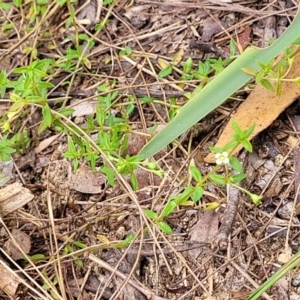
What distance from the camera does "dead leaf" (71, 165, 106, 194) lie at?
1.96 m

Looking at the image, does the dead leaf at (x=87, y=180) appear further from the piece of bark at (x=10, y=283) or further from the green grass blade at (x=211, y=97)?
the piece of bark at (x=10, y=283)

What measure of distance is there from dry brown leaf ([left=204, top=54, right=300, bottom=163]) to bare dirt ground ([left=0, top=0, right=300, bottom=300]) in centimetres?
5

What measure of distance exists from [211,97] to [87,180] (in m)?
0.55

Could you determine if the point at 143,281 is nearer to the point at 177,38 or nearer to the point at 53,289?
the point at 53,289

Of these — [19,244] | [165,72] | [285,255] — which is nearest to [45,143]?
[19,244]

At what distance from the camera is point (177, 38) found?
2.25 metres

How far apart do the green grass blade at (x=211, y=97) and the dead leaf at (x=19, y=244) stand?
1.65ft

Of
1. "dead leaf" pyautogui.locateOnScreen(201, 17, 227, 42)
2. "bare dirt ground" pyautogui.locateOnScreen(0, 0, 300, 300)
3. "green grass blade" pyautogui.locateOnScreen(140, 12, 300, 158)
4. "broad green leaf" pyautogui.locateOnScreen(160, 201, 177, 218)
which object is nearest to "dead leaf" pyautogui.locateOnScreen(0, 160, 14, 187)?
"bare dirt ground" pyautogui.locateOnScreen(0, 0, 300, 300)

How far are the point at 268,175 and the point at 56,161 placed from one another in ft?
2.60

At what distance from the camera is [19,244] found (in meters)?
1.84

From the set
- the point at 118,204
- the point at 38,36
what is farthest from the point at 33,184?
the point at 38,36

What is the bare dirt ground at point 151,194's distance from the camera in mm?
1750

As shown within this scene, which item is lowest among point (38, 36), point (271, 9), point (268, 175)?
point (268, 175)

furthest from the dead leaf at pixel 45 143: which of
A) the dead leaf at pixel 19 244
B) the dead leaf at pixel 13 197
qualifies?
the dead leaf at pixel 19 244
